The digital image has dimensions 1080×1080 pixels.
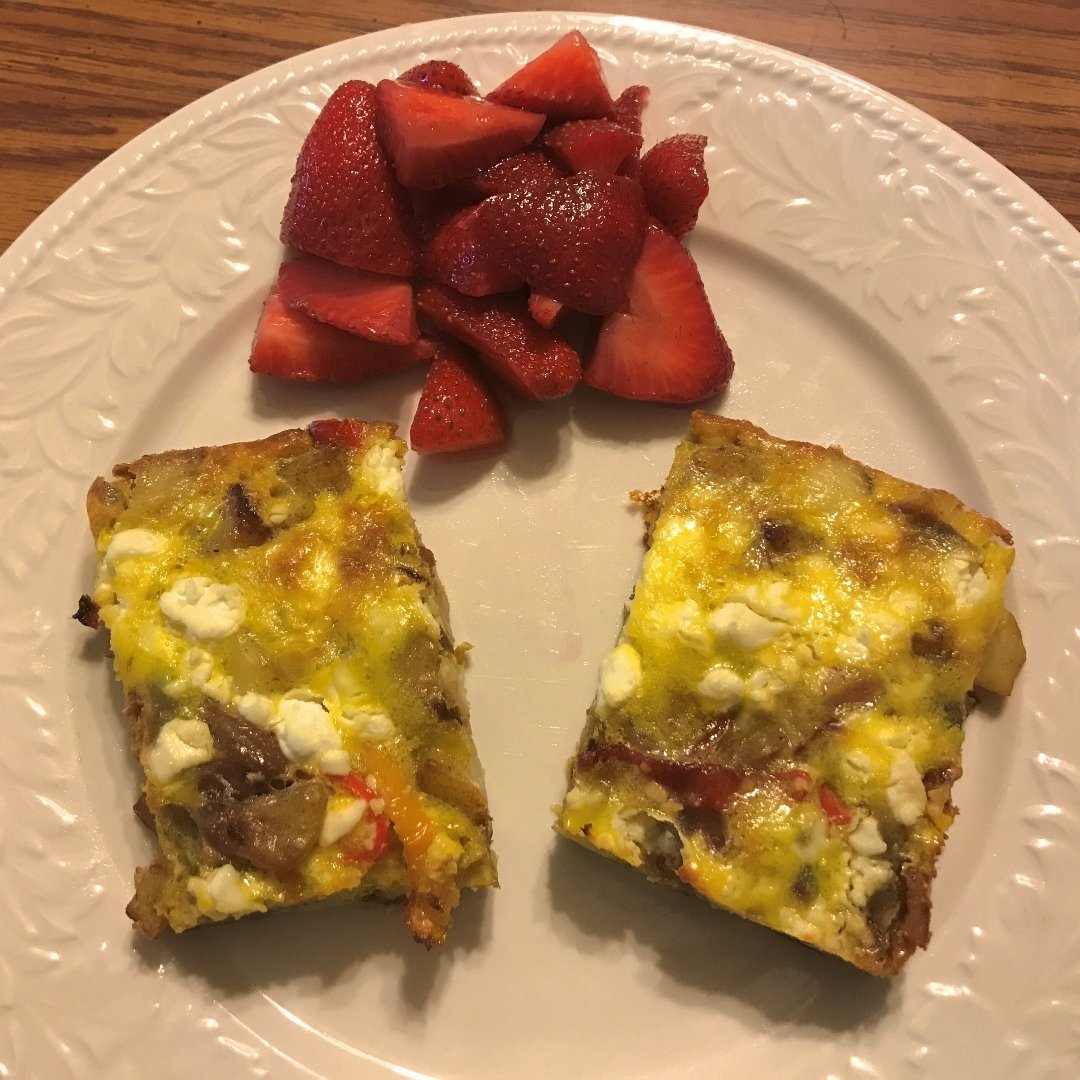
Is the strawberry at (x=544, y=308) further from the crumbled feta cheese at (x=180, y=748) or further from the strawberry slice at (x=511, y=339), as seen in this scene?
the crumbled feta cheese at (x=180, y=748)

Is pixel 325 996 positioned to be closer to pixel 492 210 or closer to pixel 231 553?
pixel 231 553

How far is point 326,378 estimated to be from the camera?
298 centimetres

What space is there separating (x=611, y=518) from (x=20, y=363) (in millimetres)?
1937

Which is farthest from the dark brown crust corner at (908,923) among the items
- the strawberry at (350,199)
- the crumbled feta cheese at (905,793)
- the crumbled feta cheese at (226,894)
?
the strawberry at (350,199)

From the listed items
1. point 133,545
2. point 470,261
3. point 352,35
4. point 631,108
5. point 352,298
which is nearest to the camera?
point 133,545

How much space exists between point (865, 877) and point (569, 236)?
189cm

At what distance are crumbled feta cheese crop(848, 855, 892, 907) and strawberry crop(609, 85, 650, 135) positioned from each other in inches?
91.3

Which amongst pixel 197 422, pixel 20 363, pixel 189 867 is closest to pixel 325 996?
pixel 189 867

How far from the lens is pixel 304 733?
218 centimetres

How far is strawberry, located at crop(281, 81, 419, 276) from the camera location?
2.88 m

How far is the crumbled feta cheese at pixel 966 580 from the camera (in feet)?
7.49

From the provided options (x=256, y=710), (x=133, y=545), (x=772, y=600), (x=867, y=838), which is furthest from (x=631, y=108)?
(x=867, y=838)

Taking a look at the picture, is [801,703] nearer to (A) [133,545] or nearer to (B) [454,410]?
(B) [454,410]

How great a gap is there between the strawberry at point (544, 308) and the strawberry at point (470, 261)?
0.31 feet
